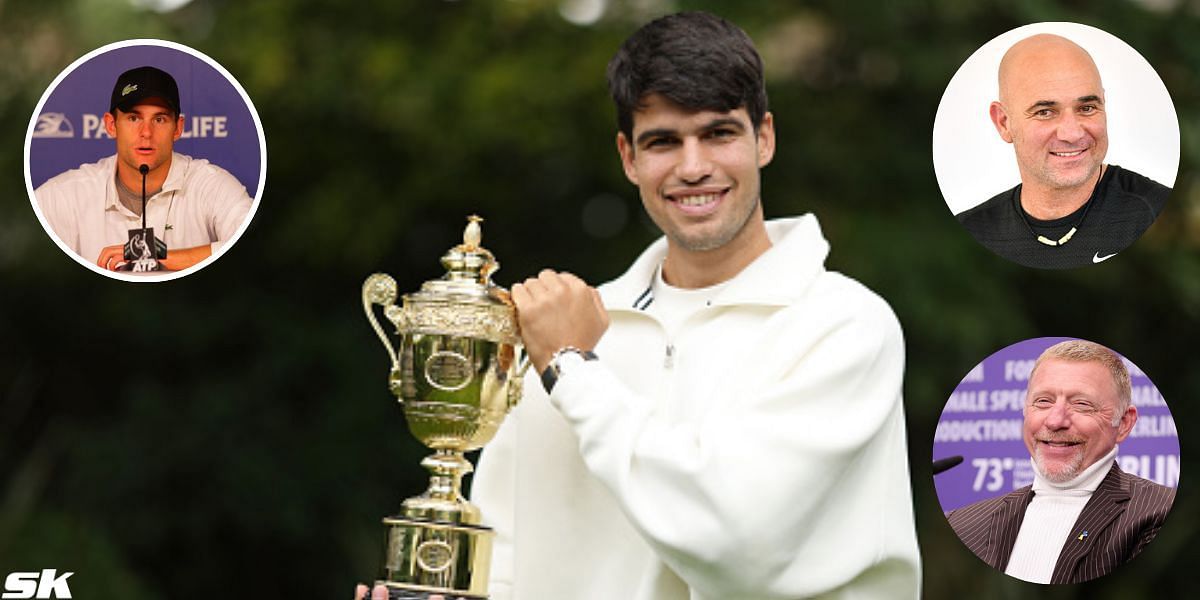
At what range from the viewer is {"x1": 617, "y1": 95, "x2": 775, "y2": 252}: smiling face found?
13.8 feet

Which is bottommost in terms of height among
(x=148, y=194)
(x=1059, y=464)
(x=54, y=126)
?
(x=1059, y=464)

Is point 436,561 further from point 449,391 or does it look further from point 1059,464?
point 1059,464

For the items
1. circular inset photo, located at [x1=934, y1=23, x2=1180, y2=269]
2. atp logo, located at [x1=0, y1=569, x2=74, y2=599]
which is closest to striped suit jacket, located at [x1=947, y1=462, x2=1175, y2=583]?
circular inset photo, located at [x1=934, y1=23, x2=1180, y2=269]

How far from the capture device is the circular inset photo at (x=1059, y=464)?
4.71 meters

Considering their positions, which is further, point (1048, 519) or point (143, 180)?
point (143, 180)

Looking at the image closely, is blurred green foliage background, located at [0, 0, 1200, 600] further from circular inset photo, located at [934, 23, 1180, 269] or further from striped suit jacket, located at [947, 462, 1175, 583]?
striped suit jacket, located at [947, 462, 1175, 583]

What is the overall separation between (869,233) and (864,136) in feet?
2.93

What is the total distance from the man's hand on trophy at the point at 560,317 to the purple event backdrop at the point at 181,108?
1.36 m

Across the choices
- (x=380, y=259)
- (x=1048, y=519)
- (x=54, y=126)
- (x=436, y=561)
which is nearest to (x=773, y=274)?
(x=436, y=561)

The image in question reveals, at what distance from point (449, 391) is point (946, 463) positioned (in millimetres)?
1363

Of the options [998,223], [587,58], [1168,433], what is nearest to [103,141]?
[998,223]

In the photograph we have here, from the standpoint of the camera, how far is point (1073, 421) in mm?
4703

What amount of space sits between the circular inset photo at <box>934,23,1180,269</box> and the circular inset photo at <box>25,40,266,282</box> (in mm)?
1692

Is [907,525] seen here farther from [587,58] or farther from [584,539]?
[587,58]
